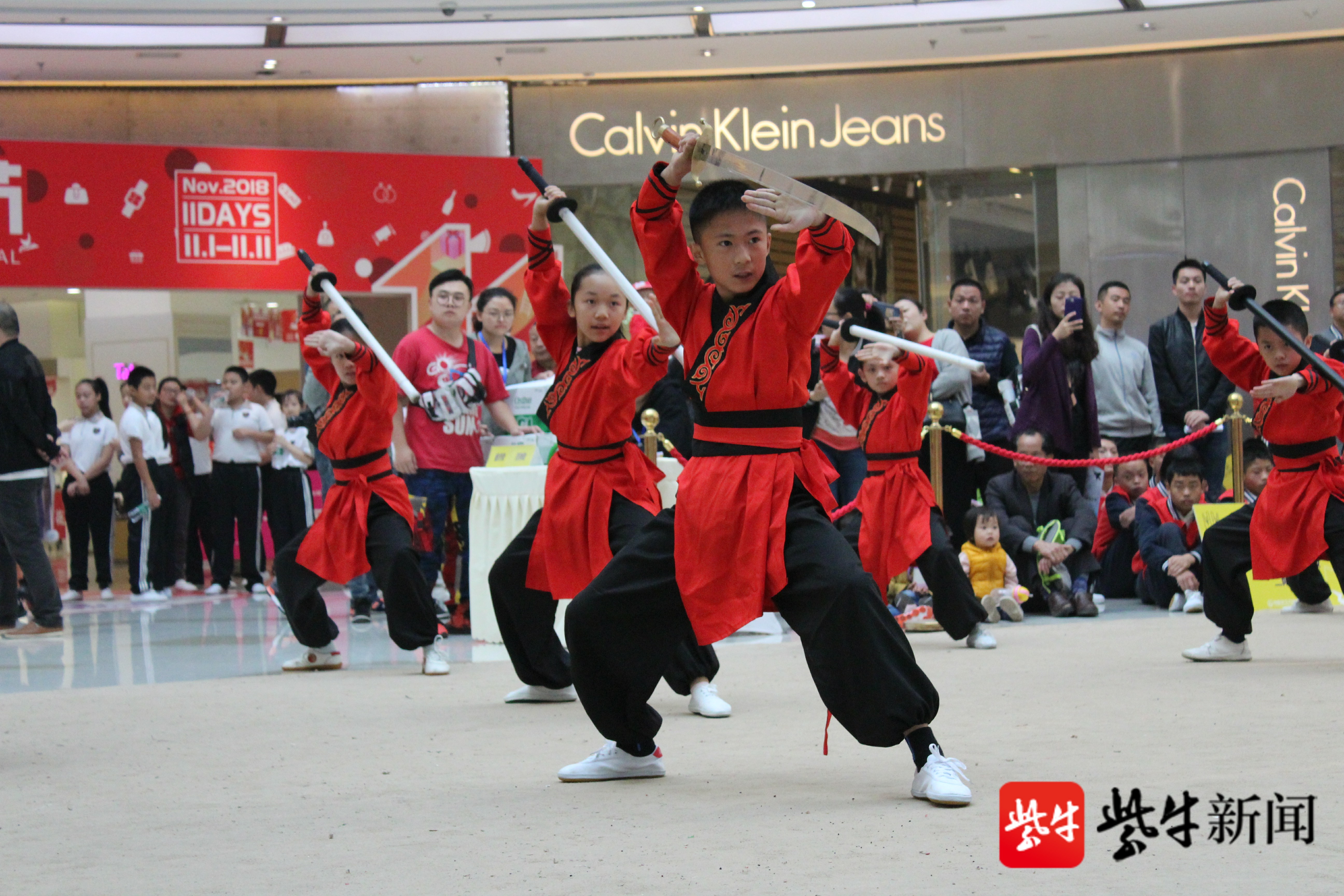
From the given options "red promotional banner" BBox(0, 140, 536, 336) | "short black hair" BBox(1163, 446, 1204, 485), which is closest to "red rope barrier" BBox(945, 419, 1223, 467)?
"short black hair" BBox(1163, 446, 1204, 485)

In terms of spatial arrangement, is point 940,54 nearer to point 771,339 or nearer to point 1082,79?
point 1082,79

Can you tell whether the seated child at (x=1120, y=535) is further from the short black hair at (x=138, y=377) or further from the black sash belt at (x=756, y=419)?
the short black hair at (x=138, y=377)

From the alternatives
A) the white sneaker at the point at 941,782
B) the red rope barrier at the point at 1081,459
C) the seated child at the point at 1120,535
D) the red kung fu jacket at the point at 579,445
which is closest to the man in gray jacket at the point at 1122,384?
the seated child at the point at 1120,535

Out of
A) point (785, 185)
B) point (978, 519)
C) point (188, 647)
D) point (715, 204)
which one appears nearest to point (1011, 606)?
point (978, 519)

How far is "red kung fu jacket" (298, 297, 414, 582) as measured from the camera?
520 centimetres

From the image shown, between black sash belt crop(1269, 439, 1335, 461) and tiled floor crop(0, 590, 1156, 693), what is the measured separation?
1674 mm

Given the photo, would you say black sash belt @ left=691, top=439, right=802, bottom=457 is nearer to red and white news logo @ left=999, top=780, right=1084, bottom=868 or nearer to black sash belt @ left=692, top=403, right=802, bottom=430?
black sash belt @ left=692, top=403, right=802, bottom=430

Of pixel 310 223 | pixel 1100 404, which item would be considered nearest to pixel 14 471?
pixel 310 223

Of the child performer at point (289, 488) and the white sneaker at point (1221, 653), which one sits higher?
the child performer at point (289, 488)

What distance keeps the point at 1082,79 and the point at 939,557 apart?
7.12 m

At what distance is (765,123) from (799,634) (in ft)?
29.8

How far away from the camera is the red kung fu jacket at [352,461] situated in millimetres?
5203

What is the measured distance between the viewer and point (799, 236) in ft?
9.95

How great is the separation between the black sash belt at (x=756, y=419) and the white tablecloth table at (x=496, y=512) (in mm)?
2785
